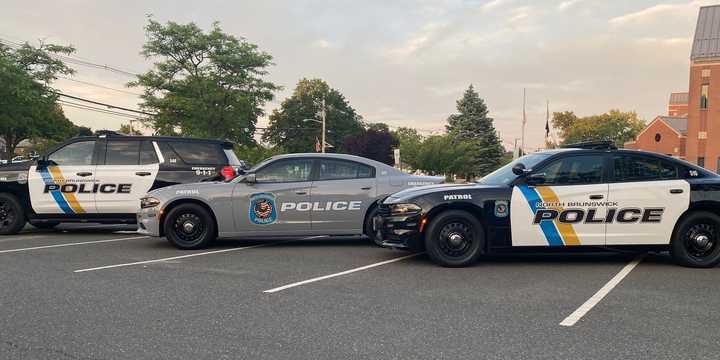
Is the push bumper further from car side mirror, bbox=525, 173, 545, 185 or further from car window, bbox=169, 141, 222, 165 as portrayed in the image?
car side mirror, bbox=525, 173, 545, 185

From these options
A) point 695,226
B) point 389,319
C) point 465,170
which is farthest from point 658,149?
point 389,319

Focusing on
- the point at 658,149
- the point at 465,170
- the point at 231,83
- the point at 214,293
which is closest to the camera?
the point at 214,293

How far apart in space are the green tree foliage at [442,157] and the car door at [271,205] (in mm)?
38977

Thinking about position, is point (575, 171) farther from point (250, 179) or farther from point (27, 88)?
point (27, 88)

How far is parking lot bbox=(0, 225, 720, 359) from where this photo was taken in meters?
3.78

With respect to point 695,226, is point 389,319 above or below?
below

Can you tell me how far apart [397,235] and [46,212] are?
7135 millimetres

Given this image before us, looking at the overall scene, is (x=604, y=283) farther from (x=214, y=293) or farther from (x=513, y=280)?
(x=214, y=293)

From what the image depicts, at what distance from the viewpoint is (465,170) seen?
161 ft

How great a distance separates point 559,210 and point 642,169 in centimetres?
129

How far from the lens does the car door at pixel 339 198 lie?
8.47 metres

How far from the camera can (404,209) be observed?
689 cm

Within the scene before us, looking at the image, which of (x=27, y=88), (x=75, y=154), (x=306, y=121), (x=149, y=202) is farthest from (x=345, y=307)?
(x=306, y=121)

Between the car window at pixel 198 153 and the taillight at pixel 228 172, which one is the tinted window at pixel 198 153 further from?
the taillight at pixel 228 172
